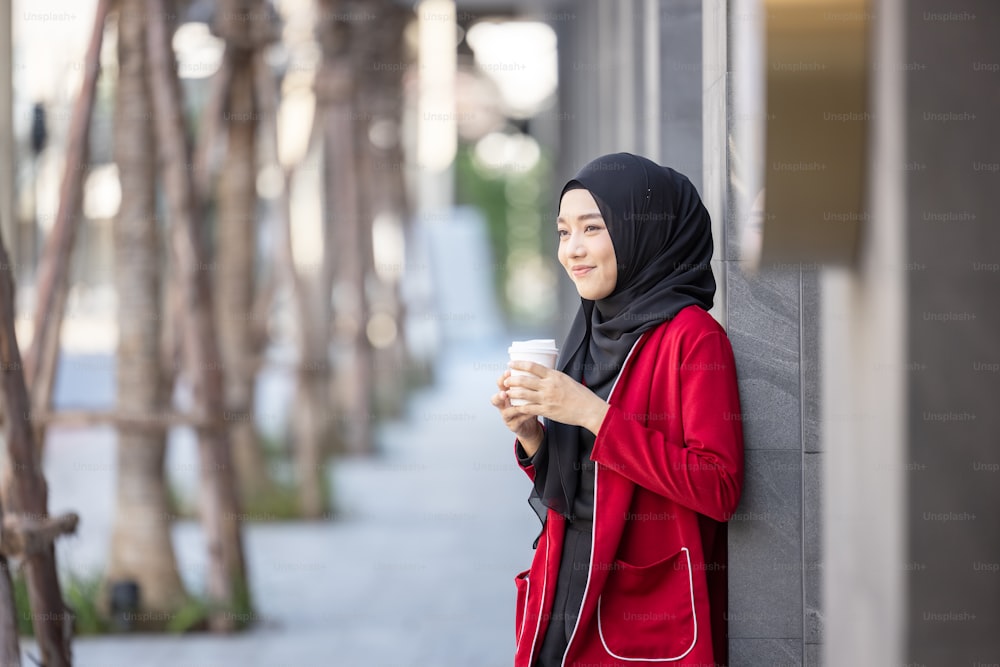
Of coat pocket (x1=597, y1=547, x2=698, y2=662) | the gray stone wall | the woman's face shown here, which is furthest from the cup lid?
the gray stone wall

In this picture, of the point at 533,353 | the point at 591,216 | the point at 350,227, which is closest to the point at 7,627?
the point at 533,353

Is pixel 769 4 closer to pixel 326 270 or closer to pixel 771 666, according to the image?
pixel 771 666

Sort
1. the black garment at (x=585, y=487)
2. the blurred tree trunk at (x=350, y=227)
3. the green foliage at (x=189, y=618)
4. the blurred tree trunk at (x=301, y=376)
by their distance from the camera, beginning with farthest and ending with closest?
the blurred tree trunk at (x=350, y=227)
the blurred tree trunk at (x=301, y=376)
the green foliage at (x=189, y=618)
the black garment at (x=585, y=487)

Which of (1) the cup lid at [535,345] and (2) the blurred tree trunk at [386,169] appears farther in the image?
(2) the blurred tree trunk at [386,169]

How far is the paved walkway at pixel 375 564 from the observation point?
15.7ft

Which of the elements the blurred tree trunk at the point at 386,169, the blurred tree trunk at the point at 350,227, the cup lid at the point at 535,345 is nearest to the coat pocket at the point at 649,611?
the cup lid at the point at 535,345

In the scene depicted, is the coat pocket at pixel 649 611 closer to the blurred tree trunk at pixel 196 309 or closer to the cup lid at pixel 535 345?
the cup lid at pixel 535 345

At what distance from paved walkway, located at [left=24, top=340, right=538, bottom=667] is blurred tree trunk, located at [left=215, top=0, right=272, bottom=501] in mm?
577

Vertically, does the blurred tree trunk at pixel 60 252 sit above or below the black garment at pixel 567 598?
above

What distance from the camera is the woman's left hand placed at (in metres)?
1.96

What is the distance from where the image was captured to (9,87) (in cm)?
675

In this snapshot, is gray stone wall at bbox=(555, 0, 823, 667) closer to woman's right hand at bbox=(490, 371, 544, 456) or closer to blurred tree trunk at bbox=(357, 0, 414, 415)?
woman's right hand at bbox=(490, 371, 544, 456)

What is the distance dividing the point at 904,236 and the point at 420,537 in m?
6.33

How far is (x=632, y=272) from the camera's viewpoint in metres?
2.12
